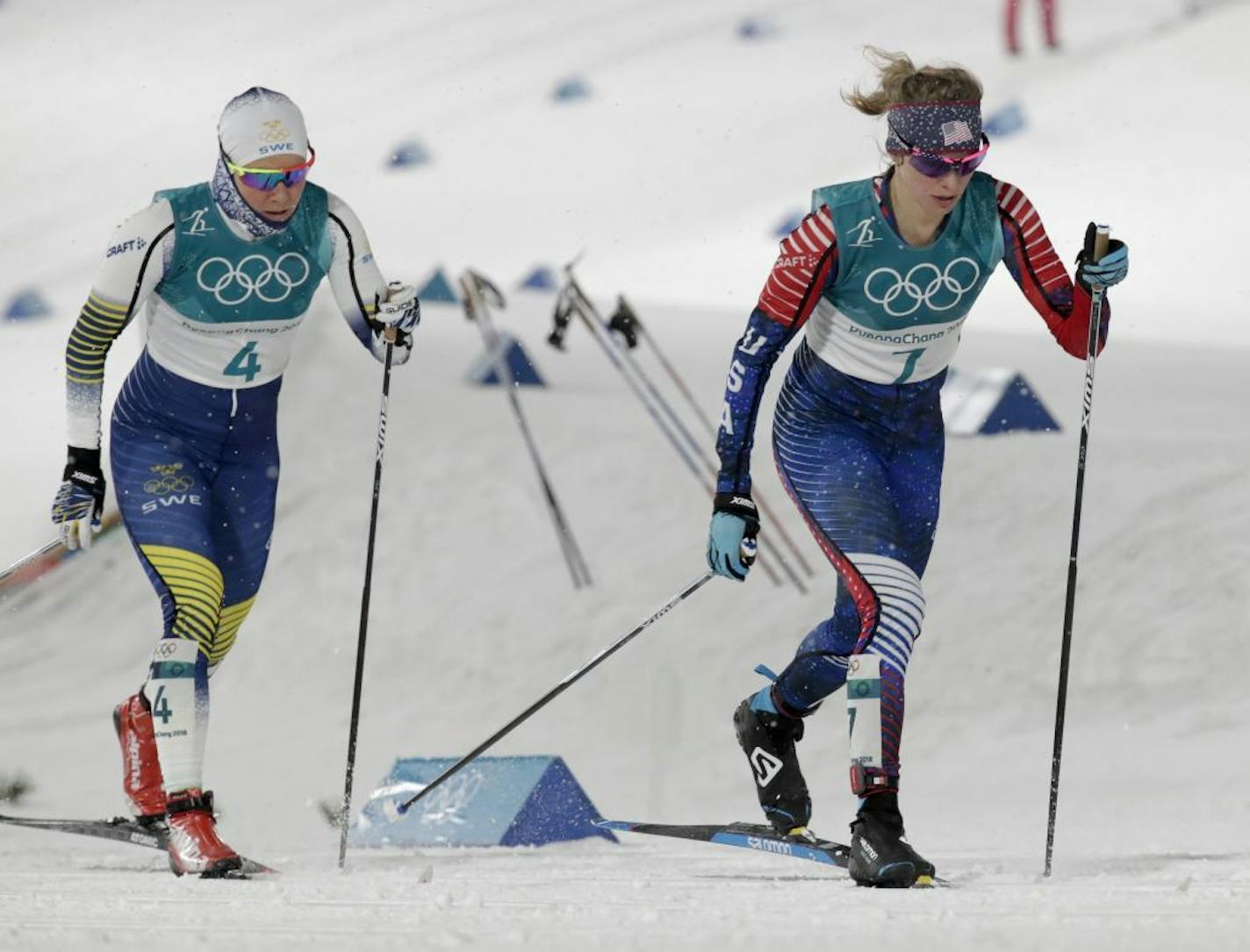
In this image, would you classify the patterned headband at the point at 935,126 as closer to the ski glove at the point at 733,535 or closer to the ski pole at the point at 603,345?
the ski glove at the point at 733,535

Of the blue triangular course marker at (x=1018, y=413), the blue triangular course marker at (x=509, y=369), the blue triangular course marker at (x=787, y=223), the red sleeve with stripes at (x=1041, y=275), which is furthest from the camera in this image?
the blue triangular course marker at (x=787, y=223)

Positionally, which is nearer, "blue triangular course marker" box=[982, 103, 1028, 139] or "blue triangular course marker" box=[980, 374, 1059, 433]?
"blue triangular course marker" box=[980, 374, 1059, 433]

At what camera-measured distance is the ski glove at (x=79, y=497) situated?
6.24 metres

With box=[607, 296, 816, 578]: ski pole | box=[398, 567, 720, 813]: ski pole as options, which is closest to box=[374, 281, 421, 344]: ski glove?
box=[398, 567, 720, 813]: ski pole

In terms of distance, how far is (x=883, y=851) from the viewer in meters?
5.27

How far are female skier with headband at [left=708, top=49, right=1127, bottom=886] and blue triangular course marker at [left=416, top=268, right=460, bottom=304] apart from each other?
10689 millimetres

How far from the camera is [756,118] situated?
71.0 feet

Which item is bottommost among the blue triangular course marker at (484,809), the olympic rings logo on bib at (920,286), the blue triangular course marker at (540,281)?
the blue triangular course marker at (540,281)

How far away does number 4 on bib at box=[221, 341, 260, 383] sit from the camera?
6.42m

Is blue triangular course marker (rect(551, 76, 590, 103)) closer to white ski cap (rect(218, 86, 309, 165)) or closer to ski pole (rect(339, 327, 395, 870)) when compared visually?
ski pole (rect(339, 327, 395, 870))

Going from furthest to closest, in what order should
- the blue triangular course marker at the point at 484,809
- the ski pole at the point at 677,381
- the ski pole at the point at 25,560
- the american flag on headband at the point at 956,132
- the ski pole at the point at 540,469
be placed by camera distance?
the ski pole at the point at 540,469 < the ski pole at the point at 677,381 < the blue triangular course marker at the point at 484,809 < the ski pole at the point at 25,560 < the american flag on headband at the point at 956,132

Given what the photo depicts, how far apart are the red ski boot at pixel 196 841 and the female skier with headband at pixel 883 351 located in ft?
5.29

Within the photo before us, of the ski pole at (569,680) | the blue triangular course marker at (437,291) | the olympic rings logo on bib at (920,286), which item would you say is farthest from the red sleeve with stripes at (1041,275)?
the blue triangular course marker at (437,291)

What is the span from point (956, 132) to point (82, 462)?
269 cm
